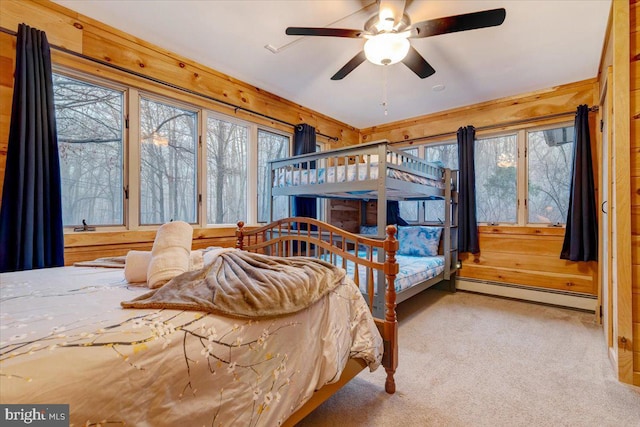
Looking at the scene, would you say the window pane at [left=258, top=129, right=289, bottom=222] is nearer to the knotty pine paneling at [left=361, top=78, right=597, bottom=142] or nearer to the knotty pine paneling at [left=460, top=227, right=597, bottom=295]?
the knotty pine paneling at [left=361, top=78, right=597, bottom=142]

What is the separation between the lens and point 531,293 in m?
3.48

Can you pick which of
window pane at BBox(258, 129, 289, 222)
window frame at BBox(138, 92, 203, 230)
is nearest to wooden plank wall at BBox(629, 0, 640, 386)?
window pane at BBox(258, 129, 289, 222)

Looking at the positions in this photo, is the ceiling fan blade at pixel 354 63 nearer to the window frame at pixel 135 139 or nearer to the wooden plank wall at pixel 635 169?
the window frame at pixel 135 139

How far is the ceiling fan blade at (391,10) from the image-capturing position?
1810mm

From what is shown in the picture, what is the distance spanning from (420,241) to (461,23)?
8.47 feet

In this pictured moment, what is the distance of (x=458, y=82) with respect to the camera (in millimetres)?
3281

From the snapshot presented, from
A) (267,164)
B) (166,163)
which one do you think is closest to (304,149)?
(267,164)

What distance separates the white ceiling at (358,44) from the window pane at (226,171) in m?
0.59

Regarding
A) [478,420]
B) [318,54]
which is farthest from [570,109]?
[478,420]

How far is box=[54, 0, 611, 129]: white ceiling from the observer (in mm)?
2119

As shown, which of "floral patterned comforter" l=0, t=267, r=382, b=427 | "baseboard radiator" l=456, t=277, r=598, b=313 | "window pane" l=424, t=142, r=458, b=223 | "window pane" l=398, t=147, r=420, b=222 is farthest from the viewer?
"window pane" l=398, t=147, r=420, b=222

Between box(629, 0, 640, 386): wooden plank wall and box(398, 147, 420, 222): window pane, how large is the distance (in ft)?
8.93

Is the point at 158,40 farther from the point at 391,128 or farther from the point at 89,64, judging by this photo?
the point at 391,128

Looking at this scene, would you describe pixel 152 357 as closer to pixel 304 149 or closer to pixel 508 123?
pixel 304 149
